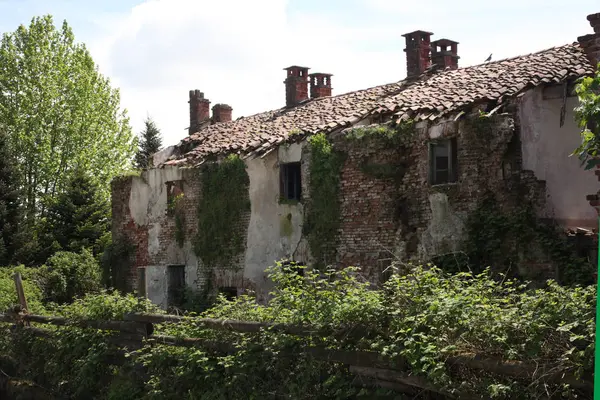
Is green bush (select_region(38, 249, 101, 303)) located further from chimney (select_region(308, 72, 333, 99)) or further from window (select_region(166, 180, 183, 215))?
chimney (select_region(308, 72, 333, 99))

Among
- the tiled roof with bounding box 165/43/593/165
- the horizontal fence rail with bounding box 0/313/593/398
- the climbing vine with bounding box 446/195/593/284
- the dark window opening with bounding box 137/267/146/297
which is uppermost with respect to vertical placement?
the tiled roof with bounding box 165/43/593/165

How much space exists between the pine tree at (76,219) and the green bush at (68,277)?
452cm

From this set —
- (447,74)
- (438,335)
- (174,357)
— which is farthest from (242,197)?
(438,335)

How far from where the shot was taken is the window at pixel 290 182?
65.7ft

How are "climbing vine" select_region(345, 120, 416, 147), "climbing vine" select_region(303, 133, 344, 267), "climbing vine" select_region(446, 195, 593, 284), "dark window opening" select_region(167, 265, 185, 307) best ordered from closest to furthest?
"climbing vine" select_region(446, 195, 593, 284) → "climbing vine" select_region(345, 120, 416, 147) → "climbing vine" select_region(303, 133, 344, 267) → "dark window opening" select_region(167, 265, 185, 307)

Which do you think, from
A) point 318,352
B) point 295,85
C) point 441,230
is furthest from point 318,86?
point 318,352

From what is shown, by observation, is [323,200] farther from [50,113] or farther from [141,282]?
[50,113]

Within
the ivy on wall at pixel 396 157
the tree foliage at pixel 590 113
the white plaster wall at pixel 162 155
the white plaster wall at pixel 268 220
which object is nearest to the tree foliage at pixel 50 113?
the white plaster wall at pixel 162 155

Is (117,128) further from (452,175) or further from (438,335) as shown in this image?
(438,335)

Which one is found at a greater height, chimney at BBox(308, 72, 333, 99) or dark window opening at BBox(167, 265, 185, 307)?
chimney at BBox(308, 72, 333, 99)

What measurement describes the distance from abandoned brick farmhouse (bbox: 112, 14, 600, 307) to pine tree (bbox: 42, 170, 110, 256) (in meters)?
7.27

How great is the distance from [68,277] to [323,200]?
1152 cm

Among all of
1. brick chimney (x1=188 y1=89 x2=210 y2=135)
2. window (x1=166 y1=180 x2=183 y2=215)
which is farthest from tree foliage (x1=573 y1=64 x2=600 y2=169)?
brick chimney (x1=188 y1=89 x2=210 y2=135)

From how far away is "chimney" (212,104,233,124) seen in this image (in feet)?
94.6
